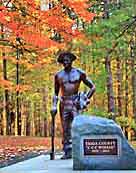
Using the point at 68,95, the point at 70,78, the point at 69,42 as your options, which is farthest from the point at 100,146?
the point at 69,42

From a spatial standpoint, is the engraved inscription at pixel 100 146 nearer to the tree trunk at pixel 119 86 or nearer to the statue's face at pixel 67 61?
the statue's face at pixel 67 61

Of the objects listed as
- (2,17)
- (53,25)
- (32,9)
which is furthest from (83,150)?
(32,9)

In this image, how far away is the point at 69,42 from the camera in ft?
61.2

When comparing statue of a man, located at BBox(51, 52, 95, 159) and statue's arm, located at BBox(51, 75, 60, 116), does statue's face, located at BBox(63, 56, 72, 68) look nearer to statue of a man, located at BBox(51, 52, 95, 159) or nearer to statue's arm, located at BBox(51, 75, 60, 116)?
statue of a man, located at BBox(51, 52, 95, 159)

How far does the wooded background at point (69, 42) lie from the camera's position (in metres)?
14.5

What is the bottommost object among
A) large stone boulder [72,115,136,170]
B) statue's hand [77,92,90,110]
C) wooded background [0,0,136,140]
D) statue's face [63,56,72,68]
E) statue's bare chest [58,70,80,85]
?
large stone boulder [72,115,136,170]

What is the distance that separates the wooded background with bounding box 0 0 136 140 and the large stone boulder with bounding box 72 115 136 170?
6149mm

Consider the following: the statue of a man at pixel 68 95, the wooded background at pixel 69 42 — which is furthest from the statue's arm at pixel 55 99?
the wooded background at pixel 69 42

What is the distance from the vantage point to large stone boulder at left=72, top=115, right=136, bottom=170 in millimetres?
6988

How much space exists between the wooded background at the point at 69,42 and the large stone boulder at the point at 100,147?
615cm

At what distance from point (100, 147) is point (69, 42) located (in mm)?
11779

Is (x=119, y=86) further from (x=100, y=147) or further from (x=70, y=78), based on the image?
(x=100, y=147)

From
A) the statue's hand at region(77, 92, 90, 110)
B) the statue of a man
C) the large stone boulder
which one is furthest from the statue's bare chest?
the large stone boulder

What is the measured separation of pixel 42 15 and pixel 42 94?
19123 millimetres
